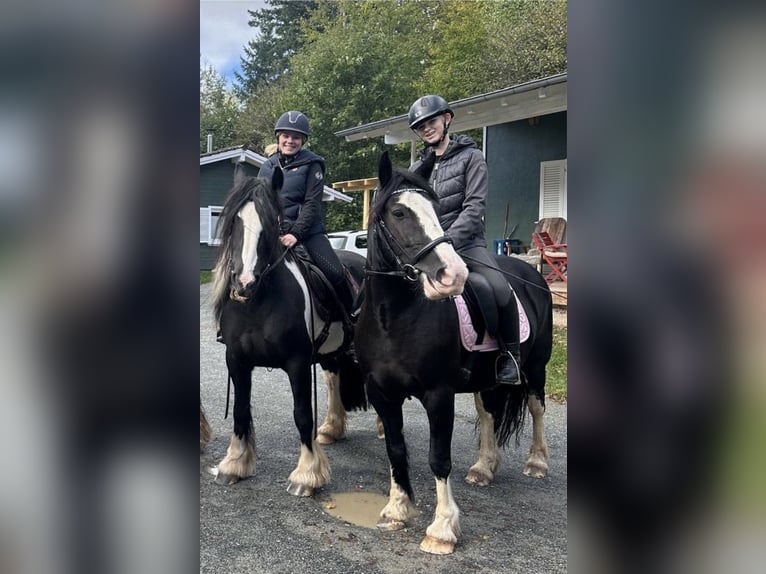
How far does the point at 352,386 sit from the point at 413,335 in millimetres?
1943

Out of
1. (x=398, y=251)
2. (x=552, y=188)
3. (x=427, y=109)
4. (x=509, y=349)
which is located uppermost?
(x=552, y=188)

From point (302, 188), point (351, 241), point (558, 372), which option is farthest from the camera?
point (351, 241)

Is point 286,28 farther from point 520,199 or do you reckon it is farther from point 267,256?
point 267,256

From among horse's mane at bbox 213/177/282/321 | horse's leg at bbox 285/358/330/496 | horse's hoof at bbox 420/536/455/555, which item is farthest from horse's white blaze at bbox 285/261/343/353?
horse's hoof at bbox 420/536/455/555

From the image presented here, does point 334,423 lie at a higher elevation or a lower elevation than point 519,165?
lower

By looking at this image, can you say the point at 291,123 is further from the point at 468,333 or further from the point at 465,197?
the point at 468,333

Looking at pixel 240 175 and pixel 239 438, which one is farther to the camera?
pixel 239 438

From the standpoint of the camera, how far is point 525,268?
4238 mm

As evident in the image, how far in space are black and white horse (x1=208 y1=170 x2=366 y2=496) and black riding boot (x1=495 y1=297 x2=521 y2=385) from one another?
1308 mm

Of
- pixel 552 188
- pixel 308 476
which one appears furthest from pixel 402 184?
pixel 552 188

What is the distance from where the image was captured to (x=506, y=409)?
4051 mm

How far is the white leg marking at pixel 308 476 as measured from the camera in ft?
12.2
